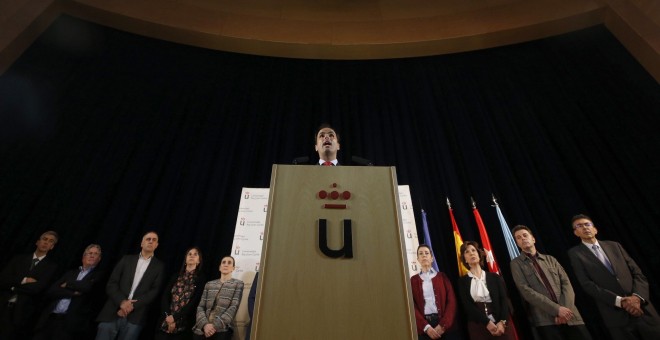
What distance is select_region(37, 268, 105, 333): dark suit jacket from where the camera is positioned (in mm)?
2922

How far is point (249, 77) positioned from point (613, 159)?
5.19m

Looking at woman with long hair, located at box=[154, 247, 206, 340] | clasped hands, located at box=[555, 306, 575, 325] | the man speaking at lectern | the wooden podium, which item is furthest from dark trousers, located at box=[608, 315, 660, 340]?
woman with long hair, located at box=[154, 247, 206, 340]

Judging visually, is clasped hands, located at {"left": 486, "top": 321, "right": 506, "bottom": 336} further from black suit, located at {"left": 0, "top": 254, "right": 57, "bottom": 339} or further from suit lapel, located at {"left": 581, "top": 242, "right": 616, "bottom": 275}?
black suit, located at {"left": 0, "top": 254, "right": 57, "bottom": 339}

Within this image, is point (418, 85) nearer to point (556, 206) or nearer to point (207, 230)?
point (556, 206)

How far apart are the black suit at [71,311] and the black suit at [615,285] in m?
4.21

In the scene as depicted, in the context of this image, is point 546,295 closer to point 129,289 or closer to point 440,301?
point 440,301

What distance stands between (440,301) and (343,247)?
2.16 m

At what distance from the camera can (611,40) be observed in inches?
189

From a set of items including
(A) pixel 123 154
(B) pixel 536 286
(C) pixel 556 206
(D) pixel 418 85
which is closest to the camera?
(B) pixel 536 286

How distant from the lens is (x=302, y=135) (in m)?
5.23

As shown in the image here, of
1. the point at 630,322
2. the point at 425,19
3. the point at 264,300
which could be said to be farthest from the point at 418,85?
the point at 264,300

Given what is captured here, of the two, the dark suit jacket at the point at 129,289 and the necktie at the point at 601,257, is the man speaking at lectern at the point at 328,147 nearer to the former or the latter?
the dark suit jacket at the point at 129,289

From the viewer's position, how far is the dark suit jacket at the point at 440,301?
283 centimetres

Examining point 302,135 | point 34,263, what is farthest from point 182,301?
point 302,135
